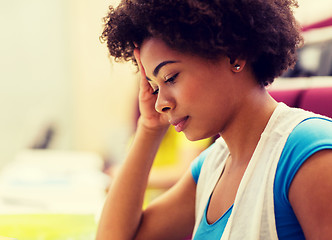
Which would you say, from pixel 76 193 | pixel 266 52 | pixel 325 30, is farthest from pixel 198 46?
pixel 76 193

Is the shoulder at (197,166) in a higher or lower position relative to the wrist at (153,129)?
lower

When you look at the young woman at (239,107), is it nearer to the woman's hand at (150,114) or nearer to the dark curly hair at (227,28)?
the dark curly hair at (227,28)

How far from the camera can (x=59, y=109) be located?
9.83 ft

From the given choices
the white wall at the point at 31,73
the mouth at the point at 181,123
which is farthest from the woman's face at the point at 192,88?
the white wall at the point at 31,73

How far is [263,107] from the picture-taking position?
0.77m

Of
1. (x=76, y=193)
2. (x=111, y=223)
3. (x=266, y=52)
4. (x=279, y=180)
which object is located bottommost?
(x=279, y=180)


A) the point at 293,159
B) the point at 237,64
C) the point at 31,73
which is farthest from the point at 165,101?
the point at 31,73

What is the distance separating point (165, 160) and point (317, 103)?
1.33 m

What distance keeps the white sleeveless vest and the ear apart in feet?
0.34

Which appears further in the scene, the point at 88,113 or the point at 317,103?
the point at 88,113

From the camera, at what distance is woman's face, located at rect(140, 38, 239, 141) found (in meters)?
0.74

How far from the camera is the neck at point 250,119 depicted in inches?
30.2

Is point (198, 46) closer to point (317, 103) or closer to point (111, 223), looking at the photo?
point (317, 103)

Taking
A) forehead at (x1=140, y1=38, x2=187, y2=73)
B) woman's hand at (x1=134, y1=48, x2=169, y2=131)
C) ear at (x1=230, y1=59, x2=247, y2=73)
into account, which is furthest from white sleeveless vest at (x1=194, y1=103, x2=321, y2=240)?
woman's hand at (x1=134, y1=48, x2=169, y2=131)
